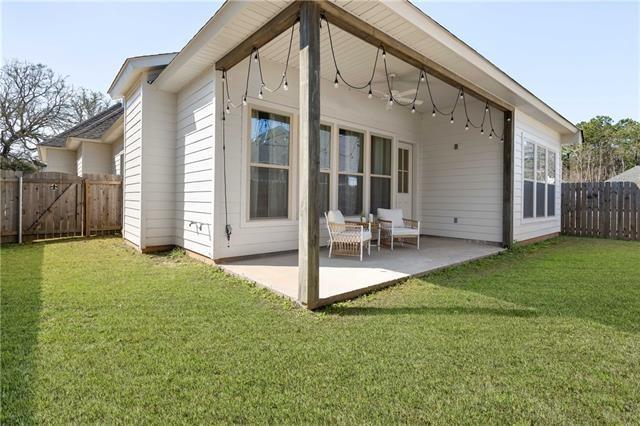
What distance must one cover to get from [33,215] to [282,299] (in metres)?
6.95

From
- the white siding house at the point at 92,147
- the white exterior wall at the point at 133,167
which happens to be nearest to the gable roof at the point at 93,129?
the white siding house at the point at 92,147

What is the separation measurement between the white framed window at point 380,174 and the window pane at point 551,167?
4.56 meters

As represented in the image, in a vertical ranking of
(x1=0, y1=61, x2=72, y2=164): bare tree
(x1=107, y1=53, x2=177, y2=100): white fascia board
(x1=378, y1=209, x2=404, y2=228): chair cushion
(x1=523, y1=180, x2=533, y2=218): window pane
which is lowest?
(x1=378, y1=209, x2=404, y2=228): chair cushion

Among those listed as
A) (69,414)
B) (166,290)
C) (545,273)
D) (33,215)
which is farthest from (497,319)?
(33,215)

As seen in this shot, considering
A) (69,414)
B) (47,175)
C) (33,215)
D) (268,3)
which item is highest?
(268,3)

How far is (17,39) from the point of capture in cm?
590

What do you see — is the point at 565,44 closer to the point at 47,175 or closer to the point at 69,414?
the point at 69,414

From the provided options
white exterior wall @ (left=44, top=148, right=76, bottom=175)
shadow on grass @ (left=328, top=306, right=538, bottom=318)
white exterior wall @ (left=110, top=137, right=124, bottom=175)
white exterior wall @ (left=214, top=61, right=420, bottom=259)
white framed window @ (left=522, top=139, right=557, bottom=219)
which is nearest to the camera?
shadow on grass @ (left=328, top=306, right=538, bottom=318)

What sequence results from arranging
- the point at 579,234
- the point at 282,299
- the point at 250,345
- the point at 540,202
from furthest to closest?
the point at 579,234
the point at 540,202
the point at 282,299
the point at 250,345

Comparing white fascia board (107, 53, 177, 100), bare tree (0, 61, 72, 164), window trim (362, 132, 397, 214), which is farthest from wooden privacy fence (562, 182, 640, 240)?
bare tree (0, 61, 72, 164)

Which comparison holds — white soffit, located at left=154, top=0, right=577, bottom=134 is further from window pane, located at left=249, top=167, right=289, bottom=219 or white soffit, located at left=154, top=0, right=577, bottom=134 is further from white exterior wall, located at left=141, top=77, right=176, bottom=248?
window pane, located at left=249, top=167, right=289, bottom=219

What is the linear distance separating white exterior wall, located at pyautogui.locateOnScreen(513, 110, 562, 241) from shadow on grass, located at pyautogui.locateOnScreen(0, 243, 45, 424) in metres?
7.91

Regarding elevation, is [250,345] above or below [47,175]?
below

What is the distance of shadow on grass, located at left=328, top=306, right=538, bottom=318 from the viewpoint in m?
3.11
